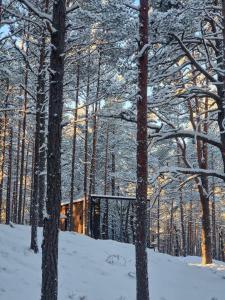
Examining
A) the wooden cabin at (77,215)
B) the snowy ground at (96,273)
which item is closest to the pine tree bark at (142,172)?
the snowy ground at (96,273)

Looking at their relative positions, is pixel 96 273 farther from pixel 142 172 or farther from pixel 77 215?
pixel 77 215

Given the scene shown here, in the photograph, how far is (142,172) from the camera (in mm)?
9883

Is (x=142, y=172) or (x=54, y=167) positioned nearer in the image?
(x=54, y=167)

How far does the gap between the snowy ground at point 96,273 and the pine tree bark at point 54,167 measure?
314 centimetres

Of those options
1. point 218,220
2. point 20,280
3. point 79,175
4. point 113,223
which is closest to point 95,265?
point 20,280

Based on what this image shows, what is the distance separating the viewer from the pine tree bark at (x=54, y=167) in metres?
7.55

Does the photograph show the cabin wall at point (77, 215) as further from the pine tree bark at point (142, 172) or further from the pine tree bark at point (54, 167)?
the pine tree bark at point (54, 167)

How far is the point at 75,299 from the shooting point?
37.2 ft

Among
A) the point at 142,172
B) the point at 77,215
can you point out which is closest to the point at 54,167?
the point at 142,172

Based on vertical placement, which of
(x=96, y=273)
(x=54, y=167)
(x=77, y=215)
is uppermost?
(x=54, y=167)

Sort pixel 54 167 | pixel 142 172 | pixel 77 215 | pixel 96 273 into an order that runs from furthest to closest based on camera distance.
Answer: pixel 77 215 → pixel 96 273 → pixel 142 172 → pixel 54 167

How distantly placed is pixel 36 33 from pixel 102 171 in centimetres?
2595

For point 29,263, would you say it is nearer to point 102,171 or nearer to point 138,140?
point 138,140

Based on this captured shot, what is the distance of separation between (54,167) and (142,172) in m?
2.69
